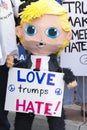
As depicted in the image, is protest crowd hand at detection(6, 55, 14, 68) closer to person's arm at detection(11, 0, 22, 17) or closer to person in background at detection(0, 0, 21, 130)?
person in background at detection(0, 0, 21, 130)

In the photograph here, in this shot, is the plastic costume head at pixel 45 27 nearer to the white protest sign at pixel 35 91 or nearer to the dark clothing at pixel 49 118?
the dark clothing at pixel 49 118

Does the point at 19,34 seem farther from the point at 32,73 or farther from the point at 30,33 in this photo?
the point at 32,73

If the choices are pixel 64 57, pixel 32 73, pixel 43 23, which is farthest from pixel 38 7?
pixel 64 57

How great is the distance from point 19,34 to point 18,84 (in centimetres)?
48

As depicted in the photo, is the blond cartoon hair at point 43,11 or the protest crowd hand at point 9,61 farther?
the protest crowd hand at point 9,61

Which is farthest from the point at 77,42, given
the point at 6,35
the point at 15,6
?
the point at 6,35

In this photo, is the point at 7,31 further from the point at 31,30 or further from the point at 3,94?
the point at 3,94

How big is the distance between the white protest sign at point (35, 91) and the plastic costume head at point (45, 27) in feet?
0.82

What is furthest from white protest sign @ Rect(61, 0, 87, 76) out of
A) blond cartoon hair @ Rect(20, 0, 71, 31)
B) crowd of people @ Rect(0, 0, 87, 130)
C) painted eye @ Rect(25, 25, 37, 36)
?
painted eye @ Rect(25, 25, 37, 36)

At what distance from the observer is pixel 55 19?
12.8 feet

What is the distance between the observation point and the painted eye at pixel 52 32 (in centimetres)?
390

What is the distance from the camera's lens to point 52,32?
12.8 feet

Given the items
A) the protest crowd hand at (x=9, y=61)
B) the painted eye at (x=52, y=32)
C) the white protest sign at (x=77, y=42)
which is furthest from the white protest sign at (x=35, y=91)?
the white protest sign at (x=77, y=42)

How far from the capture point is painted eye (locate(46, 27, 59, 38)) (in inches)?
154
